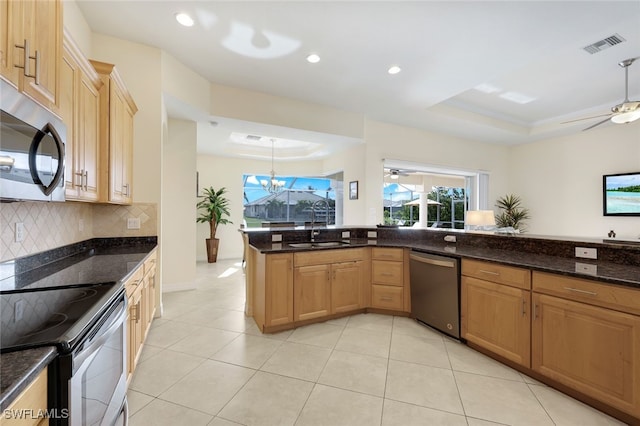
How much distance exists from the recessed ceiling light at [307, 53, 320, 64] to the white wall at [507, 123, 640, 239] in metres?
5.93

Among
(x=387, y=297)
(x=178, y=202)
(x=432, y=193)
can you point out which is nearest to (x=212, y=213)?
(x=178, y=202)

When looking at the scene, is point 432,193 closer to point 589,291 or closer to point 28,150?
point 589,291

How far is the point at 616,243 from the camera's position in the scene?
78.6 inches

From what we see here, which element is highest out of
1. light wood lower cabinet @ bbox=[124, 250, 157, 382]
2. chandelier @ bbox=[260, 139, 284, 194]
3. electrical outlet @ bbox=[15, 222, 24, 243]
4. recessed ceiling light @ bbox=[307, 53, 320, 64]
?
recessed ceiling light @ bbox=[307, 53, 320, 64]

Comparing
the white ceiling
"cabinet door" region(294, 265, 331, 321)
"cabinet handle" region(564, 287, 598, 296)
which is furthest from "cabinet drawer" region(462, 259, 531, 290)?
the white ceiling

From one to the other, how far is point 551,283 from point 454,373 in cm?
100

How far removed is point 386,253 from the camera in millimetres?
3242

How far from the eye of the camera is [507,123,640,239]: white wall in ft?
15.9

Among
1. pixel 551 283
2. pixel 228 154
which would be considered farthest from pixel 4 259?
pixel 228 154

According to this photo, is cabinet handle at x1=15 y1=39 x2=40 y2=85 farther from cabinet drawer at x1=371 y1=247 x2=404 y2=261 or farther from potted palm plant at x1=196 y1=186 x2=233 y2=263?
potted palm plant at x1=196 y1=186 x2=233 y2=263

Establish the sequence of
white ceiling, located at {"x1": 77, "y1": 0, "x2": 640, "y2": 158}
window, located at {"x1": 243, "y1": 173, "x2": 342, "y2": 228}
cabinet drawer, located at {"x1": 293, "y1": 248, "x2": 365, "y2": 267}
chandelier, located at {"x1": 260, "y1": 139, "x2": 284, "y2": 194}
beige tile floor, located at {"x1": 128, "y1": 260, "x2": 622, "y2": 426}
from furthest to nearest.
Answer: window, located at {"x1": 243, "y1": 173, "x2": 342, "y2": 228}
chandelier, located at {"x1": 260, "y1": 139, "x2": 284, "y2": 194}
cabinet drawer, located at {"x1": 293, "y1": 248, "x2": 365, "y2": 267}
white ceiling, located at {"x1": 77, "y1": 0, "x2": 640, "y2": 158}
beige tile floor, located at {"x1": 128, "y1": 260, "x2": 622, "y2": 426}

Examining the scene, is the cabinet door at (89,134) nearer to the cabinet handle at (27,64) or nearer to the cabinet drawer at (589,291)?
the cabinet handle at (27,64)

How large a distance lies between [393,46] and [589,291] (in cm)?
273

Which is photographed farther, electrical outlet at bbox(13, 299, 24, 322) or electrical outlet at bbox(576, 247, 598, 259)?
electrical outlet at bbox(576, 247, 598, 259)
